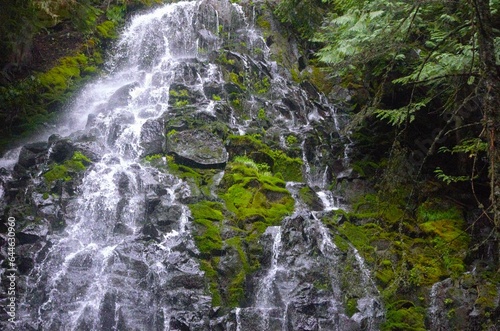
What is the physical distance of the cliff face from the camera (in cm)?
877

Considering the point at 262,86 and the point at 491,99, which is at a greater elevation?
the point at 491,99

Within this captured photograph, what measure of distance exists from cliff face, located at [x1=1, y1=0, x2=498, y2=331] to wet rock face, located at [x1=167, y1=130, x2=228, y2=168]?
0.14 feet

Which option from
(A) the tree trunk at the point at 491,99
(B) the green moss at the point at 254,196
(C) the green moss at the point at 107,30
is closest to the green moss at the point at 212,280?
(B) the green moss at the point at 254,196

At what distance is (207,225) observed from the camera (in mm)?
10406

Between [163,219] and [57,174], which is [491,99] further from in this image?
[57,174]

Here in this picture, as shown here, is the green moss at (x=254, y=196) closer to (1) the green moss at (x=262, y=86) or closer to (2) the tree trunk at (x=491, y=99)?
(1) the green moss at (x=262, y=86)

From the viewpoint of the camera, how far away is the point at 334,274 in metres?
9.50

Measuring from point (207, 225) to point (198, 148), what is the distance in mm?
3158

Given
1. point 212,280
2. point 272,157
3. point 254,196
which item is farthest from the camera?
point 272,157

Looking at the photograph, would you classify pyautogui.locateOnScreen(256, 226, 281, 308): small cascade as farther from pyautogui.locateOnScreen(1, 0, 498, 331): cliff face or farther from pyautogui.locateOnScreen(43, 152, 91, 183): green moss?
pyautogui.locateOnScreen(43, 152, 91, 183): green moss

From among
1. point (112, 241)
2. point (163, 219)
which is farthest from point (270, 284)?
point (112, 241)

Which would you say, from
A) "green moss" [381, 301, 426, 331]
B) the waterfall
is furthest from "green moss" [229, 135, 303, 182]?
"green moss" [381, 301, 426, 331]

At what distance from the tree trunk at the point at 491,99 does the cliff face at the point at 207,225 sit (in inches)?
86.1

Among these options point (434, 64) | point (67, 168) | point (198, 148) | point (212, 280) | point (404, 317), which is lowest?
point (404, 317)
